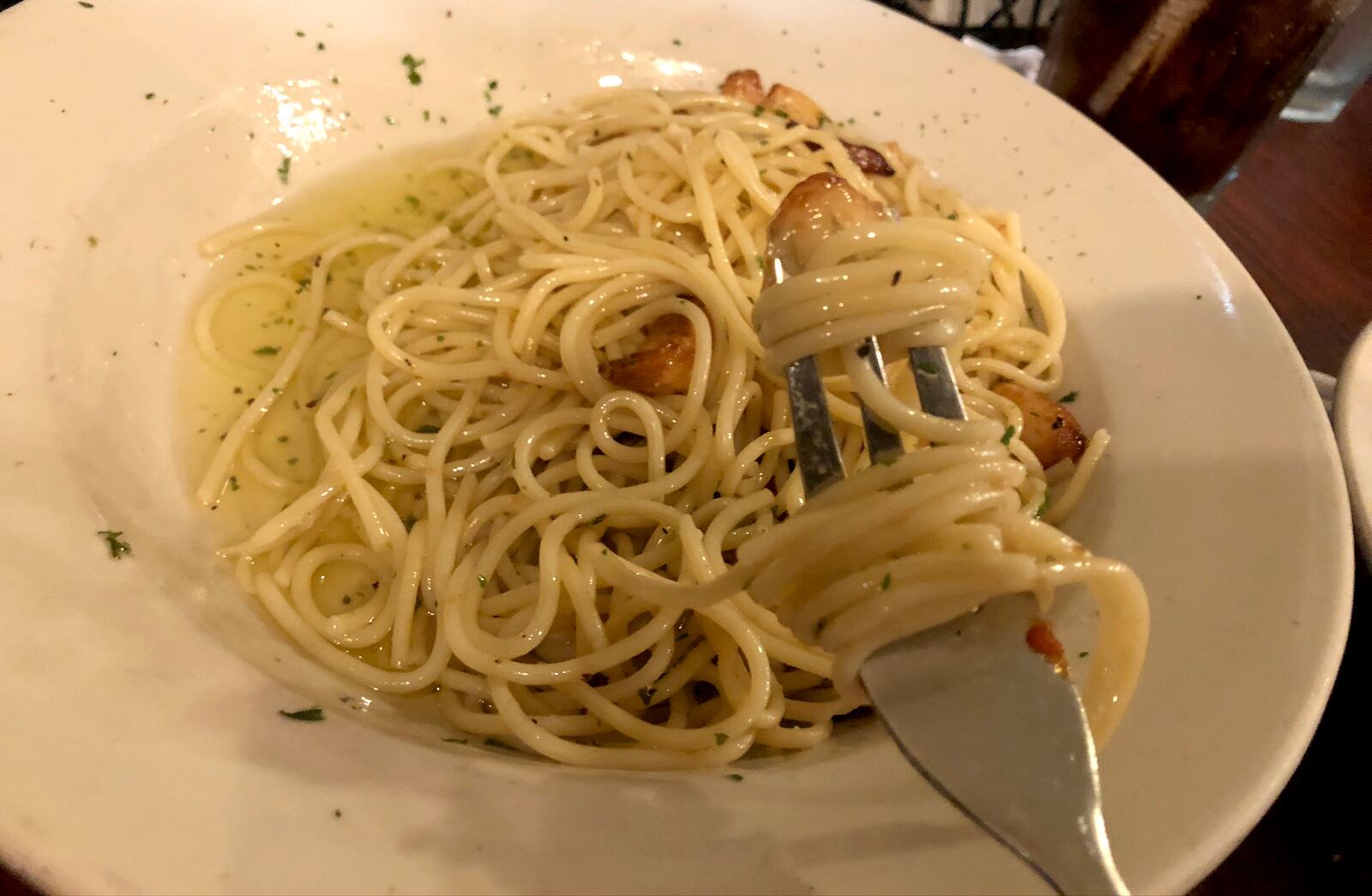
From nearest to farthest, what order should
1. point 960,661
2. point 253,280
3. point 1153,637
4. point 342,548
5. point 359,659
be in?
point 960,661 → point 1153,637 → point 359,659 → point 342,548 → point 253,280

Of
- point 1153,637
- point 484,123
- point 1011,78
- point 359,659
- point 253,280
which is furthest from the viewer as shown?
point 484,123

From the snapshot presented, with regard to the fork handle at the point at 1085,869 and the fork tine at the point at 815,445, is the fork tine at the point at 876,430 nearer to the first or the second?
the fork tine at the point at 815,445

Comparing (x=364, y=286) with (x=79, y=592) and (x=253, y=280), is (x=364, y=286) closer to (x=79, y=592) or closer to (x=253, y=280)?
(x=253, y=280)

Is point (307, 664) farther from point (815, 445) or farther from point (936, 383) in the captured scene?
point (936, 383)

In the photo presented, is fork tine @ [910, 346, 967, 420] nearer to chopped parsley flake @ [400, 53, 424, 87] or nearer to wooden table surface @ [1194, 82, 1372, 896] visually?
wooden table surface @ [1194, 82, 1372, 896]

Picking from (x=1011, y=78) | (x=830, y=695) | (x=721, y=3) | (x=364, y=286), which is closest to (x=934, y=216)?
(x=1011, y=78)

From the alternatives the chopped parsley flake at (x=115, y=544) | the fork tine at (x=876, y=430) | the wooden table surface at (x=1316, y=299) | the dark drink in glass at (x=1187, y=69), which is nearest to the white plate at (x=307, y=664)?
the chopped parsley flake at (x=115, y=544)
